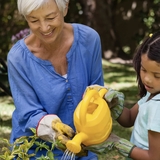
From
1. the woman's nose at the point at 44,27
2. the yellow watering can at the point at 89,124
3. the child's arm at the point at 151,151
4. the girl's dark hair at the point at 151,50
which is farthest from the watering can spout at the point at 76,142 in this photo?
the woman's nose at the point at 44,27

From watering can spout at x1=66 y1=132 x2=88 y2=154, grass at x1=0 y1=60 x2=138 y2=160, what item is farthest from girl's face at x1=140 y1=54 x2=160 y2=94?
grass at x1=0 y1=60 x2=138 y2=160

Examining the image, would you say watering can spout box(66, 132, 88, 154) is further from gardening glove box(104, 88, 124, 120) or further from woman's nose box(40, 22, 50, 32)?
woman's nose box(40, 22, 50, 32)

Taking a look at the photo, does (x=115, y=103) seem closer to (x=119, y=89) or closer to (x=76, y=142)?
(x=76, y=142)

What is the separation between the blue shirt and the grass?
6.04 feet

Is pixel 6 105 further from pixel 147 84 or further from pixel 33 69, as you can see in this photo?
pixel 147 84

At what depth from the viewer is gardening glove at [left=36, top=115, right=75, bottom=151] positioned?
2.18 m

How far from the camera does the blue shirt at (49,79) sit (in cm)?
255

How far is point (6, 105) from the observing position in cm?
633

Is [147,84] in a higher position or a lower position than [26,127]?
higher

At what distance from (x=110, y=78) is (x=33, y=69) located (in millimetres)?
5435

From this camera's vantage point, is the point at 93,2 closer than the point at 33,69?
No

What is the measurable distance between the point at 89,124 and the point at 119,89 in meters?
5.10

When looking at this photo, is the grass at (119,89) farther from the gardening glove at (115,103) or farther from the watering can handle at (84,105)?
the watering can handle at (84,105)

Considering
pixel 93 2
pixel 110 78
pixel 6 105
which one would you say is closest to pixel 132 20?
pixel 93 2
